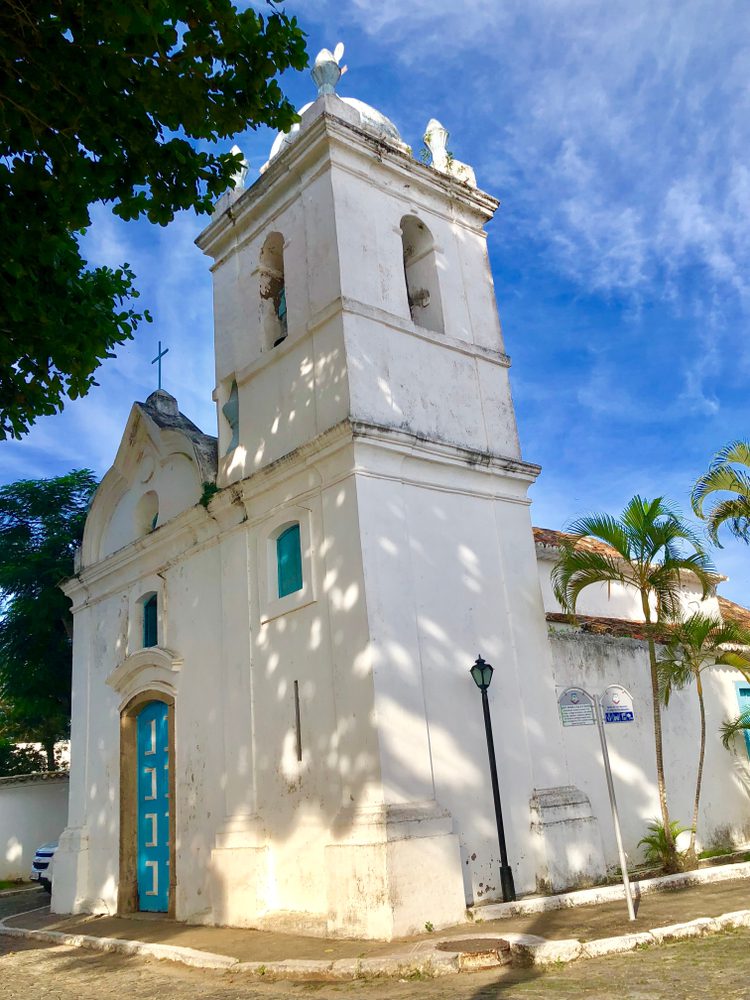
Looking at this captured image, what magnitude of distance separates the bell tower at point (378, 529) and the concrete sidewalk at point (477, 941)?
1.45ft

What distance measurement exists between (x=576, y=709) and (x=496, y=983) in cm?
490

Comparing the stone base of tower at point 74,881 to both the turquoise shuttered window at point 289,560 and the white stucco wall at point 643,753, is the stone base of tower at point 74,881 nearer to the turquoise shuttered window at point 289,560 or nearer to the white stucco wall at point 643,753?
the turquoise shuttered window at point 289,560

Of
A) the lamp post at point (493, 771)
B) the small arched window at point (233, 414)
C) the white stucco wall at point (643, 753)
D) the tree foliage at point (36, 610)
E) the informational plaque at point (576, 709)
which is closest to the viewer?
the lamp post at point (493, 771)

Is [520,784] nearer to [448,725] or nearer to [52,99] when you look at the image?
[448,725]

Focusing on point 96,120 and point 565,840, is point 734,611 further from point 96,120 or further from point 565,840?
point 96,120

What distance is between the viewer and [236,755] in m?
10.3

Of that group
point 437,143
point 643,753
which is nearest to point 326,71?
point 437,143

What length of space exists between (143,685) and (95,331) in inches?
269

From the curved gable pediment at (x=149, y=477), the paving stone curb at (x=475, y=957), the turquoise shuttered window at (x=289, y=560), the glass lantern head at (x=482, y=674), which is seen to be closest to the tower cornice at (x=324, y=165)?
the curved gable pediment at (x=149, y=477)

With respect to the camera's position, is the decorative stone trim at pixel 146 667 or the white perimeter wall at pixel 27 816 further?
the white perimeter wall at pixel 27 816

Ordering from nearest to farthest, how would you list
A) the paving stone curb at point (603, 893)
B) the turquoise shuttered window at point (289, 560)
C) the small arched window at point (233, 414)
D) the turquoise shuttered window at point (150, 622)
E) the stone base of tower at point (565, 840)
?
the paving stone curb at point (603, 893), the stone base of tower at point (565, 840), the turquoise shuttered window at point (289, 560), the small arched window at point (233, 414), the turquoise shuttered window at point (150, 622)

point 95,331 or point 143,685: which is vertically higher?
point 95,331

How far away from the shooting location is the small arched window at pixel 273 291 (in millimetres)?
12078

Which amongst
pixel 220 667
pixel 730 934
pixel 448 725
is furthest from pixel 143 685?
pixel 730 934
